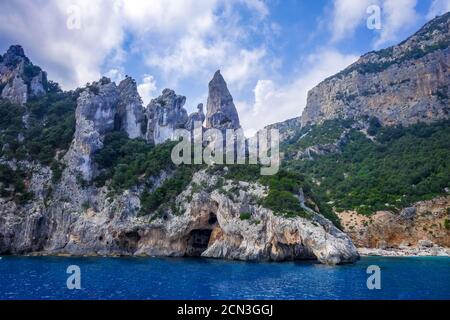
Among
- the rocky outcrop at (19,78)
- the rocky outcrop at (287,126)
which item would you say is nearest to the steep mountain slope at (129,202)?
the rocky outcrop at (19,78)

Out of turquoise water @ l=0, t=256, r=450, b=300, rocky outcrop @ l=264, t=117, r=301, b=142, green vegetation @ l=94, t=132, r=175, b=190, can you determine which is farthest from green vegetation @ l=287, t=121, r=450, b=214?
rocky outcrop @ l=264, t=117, r=301, b=142

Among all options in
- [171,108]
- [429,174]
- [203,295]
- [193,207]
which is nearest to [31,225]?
[193,207]

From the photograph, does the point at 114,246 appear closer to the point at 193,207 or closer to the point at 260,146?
the point at 193,207

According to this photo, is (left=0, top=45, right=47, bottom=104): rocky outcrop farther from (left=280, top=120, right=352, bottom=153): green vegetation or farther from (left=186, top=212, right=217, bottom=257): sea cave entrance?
(left=280, top=120, right=352, bottom=153): green vegetation

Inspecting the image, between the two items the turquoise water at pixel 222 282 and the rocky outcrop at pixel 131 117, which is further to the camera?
the rocky outcrop at pixel 131 117

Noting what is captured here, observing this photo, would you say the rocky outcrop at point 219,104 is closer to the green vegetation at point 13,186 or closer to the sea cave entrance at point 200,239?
the sea cave entrance at point 200,239

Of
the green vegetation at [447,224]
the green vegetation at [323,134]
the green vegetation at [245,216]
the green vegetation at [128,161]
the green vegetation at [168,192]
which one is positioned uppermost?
the green vegetation at [323,134]
